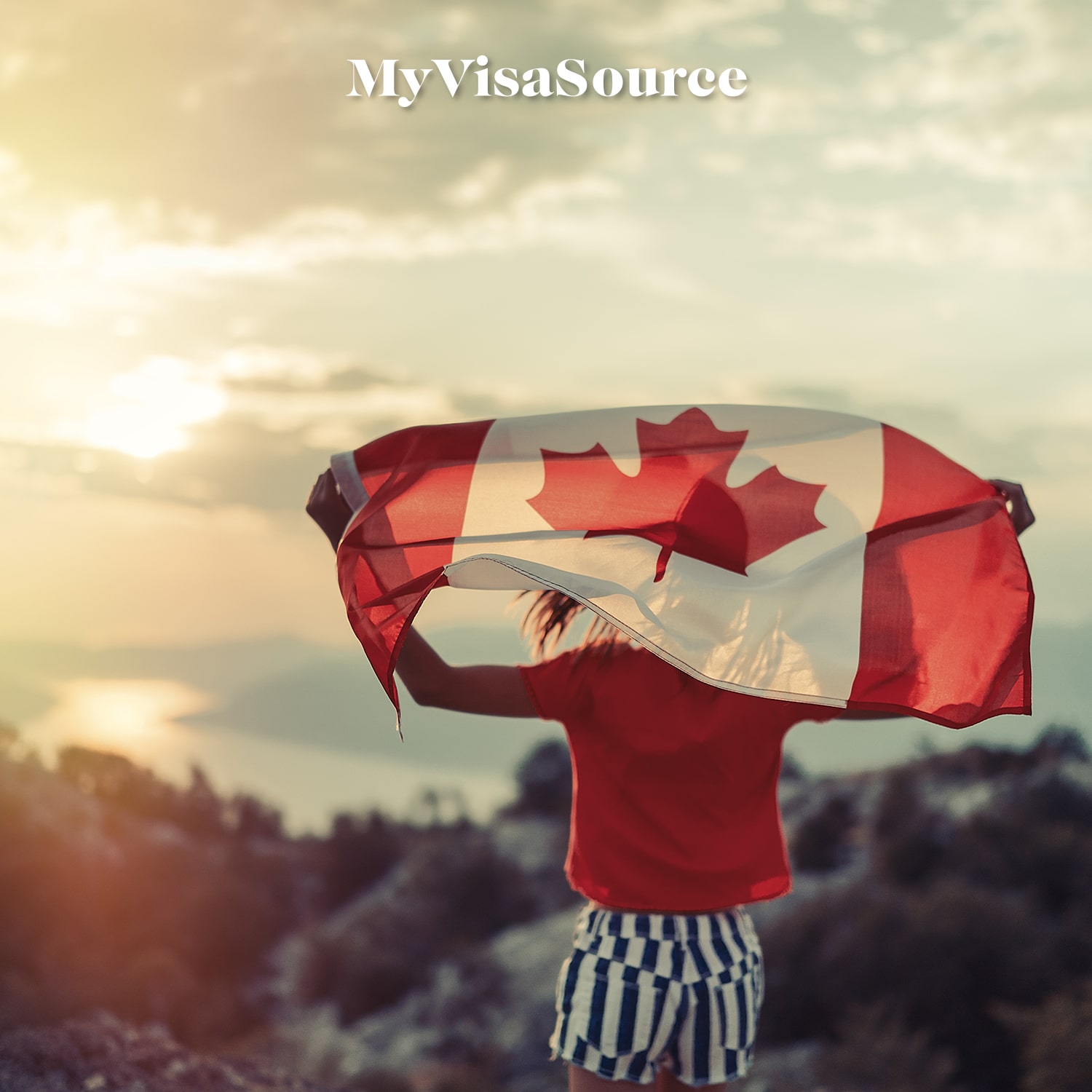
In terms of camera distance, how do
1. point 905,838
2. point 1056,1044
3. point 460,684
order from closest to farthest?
1. point 460,684
2. point 1056,1044
3. point 905,838

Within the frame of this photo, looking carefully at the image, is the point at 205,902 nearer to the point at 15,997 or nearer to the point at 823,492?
the point at 15,997

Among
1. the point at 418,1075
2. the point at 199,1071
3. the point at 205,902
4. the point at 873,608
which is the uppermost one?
the point at 873,608

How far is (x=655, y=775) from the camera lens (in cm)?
273

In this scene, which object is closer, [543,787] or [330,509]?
[330,509]

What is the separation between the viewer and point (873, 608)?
120 inches

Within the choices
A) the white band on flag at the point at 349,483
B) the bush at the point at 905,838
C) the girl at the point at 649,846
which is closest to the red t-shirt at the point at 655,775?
the girl at the point at 649,846

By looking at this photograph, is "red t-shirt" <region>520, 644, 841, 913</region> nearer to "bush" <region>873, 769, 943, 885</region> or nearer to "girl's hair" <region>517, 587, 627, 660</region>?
"girl's hair" <region>517, 587, 627, 660</region>

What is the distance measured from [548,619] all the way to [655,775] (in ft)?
1.78

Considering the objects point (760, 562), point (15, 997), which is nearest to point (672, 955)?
point (760, 562)

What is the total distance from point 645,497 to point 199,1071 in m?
3.63

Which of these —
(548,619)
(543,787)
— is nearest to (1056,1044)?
(548,619)

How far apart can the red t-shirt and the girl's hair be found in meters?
0.17

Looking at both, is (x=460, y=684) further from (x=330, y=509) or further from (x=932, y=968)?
(x=932, y=968)

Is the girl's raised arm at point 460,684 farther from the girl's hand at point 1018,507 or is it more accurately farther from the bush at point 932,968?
the bush at point 932,968
